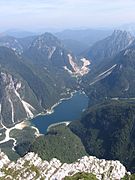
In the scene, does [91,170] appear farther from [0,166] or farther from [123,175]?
[0,166]

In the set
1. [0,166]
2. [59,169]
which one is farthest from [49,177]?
[0,166]

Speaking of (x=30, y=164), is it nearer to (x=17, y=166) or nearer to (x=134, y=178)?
(x=17, y=166)

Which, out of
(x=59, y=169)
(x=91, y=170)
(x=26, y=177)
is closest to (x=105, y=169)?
(x=91, y=170)

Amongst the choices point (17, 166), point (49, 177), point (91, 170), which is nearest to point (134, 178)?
point (91, 170)

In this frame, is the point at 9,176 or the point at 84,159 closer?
the point at 9,176

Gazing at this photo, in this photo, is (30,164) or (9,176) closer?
(9,176)
